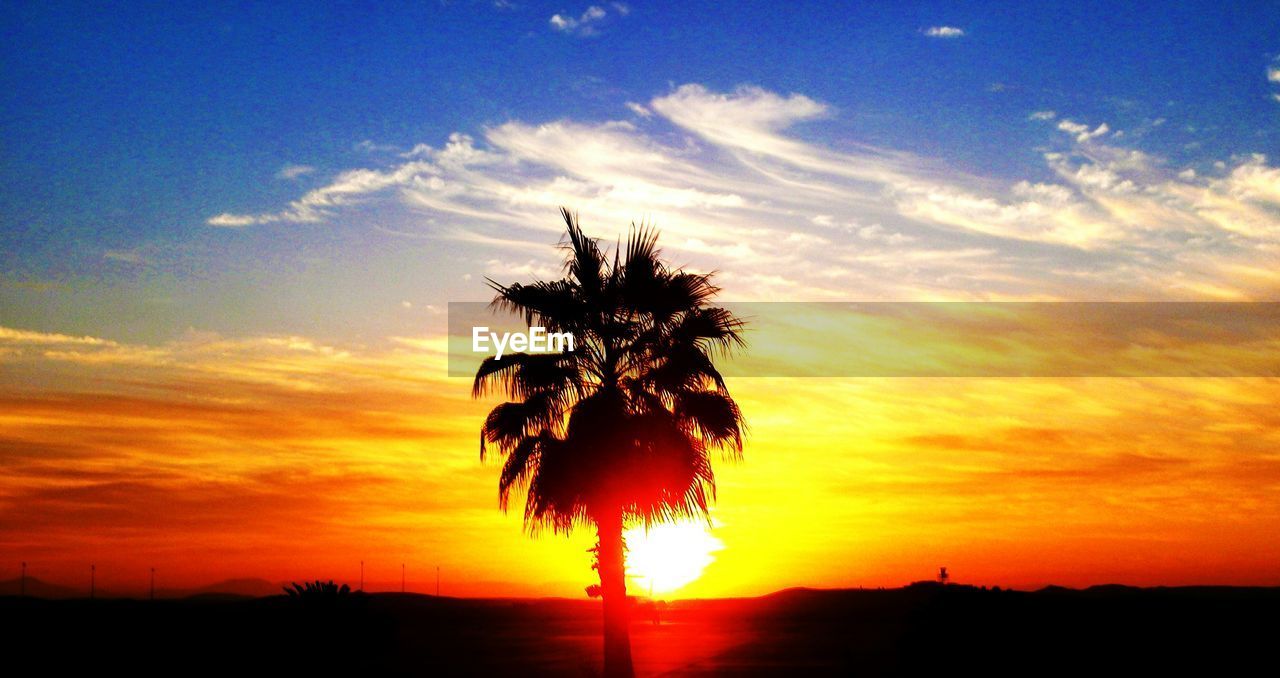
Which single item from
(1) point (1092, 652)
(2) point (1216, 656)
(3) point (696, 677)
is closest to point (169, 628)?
(3) point (696, 677)

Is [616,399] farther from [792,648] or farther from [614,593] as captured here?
[792,648]

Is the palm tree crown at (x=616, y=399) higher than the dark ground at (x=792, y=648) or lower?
higher

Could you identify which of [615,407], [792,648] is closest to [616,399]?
[615,407]

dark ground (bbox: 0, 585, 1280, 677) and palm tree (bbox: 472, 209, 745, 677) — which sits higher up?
palm tree (bbox: 472, 209, 745, 677)

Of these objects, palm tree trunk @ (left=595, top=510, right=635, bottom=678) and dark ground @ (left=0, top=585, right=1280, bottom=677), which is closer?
palm tree trunk @ (left=595, top=510, right=635, bottom=678)

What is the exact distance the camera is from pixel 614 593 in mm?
22781

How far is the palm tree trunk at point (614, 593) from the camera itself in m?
22.2

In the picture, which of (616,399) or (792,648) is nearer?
(616,399)

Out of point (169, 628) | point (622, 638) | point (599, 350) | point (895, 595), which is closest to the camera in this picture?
point (622, 638)

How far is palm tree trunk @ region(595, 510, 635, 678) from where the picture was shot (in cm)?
2220

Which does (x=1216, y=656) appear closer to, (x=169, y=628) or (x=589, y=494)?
(x=589, y=494)

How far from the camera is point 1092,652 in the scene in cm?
2481

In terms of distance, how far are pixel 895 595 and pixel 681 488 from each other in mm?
94444

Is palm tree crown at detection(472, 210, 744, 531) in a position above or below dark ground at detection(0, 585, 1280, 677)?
above
